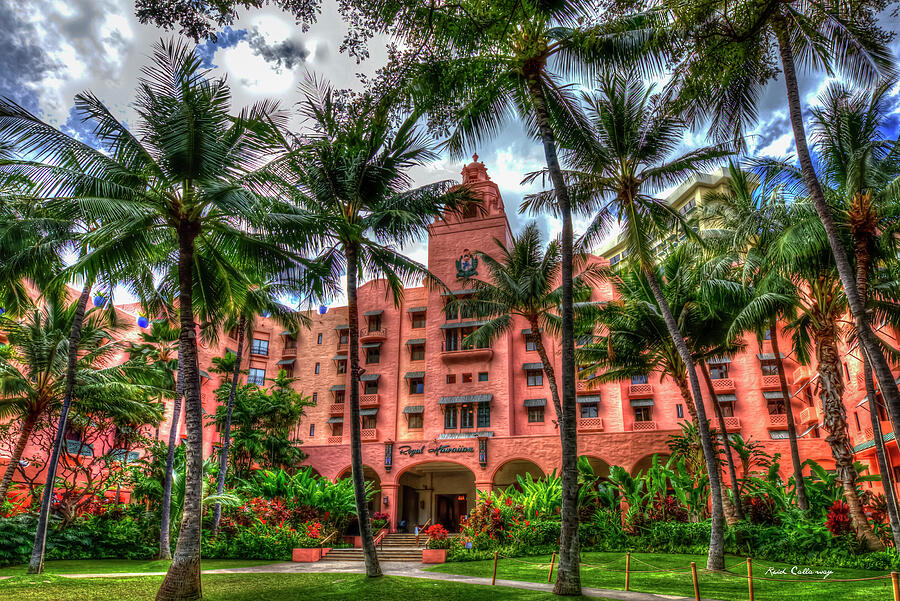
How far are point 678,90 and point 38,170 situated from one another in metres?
12.4

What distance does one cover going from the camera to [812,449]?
2319 cm

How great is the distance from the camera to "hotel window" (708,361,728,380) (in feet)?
102

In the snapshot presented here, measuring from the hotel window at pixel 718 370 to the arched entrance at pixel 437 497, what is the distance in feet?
47.5

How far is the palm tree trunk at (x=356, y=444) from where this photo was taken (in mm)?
12789

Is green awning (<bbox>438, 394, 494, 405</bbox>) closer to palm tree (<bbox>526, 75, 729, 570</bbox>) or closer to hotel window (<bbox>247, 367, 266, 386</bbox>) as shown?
hotel window (<bbox>247, 367, 266, 386</bbox>)

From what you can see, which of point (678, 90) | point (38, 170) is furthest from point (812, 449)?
point (38, 170)

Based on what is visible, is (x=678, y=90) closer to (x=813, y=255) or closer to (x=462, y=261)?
(x=813, y=255)

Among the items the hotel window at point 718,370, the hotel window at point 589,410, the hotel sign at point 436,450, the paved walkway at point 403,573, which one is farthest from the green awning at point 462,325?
the paved walkway at point 403,573

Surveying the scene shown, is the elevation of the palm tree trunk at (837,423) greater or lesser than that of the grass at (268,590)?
greater

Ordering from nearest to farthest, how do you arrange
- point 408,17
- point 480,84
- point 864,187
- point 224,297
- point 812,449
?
1. point 408,17
2. point 480,84
3. point 864,187
4. point 224,297
5. point 812,449

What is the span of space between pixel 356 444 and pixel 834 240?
10240 mm

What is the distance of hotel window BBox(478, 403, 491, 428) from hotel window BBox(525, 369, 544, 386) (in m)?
2.69

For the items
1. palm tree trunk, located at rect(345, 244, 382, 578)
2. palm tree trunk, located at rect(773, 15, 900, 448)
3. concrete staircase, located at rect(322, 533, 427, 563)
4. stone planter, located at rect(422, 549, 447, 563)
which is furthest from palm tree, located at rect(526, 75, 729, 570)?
concrete staircase, located at rect(322, 533, 427, 563)

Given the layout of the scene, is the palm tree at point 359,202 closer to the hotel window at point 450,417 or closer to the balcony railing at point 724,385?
the hotel window at point 450,417
